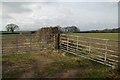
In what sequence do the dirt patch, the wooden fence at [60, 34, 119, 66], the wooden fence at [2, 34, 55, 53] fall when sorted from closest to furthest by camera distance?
the dirt patch → the wooden fence at [60, 34, 119, 66] → the wooden fence at [2, 34, 55, 53]

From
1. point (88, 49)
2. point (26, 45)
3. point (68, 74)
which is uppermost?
point (26, 45)

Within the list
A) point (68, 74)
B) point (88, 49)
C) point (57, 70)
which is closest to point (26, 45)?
point (88, 49)

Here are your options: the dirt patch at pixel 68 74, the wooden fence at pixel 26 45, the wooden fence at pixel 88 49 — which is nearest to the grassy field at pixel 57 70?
the dirt patch at pixel 68 74

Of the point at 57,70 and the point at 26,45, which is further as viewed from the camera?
the point at 26,45

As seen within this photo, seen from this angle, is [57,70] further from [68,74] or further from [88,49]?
[88,49]

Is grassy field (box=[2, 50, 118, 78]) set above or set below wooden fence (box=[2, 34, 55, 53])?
below

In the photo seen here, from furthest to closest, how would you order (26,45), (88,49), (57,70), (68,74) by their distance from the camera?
(26,45)
(88,49)
(57,70)
(68,74)

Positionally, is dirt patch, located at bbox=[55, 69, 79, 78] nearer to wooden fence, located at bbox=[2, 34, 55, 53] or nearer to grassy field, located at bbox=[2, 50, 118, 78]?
grassy field, located at bbox=[2, 50, 118, 78]

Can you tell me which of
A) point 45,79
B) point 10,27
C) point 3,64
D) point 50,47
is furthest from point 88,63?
point 10,27

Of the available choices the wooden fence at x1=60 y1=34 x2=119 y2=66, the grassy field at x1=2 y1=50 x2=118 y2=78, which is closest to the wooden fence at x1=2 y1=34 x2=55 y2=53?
the wooden fence at x1=60 y1=34 x2=119 y2=66

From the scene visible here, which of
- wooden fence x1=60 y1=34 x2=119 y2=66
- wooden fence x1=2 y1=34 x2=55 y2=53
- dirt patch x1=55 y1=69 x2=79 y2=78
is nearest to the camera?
dirt patch x1=55 y1=69 x2=79 y2=78

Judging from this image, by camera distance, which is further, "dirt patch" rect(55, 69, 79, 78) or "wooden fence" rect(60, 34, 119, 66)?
"wooden fence" rect(60, 34, 119, 66)

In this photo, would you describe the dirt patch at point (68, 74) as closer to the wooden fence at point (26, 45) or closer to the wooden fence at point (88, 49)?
the wooden fence at point (88, 49)

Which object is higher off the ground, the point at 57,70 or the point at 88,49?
the point at 88,49
